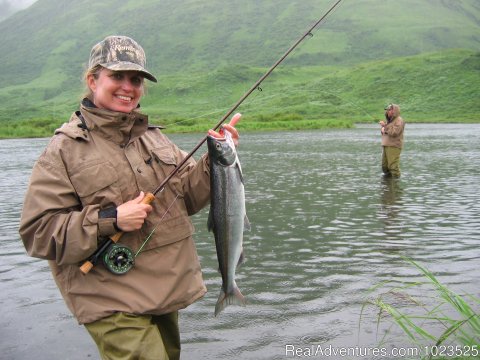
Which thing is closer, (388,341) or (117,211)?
(117,211)

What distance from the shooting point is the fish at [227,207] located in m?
3.62

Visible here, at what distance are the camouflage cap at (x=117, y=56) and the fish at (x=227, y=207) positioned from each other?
0.69 meters

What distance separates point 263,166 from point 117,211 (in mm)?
18339

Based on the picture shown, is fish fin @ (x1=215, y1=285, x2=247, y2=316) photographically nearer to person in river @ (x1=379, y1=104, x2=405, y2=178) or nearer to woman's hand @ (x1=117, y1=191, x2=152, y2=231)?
woman's hand @ (x1=117, y1=191, x2=152, y2=231)

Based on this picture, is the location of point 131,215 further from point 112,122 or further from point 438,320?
point 438,320

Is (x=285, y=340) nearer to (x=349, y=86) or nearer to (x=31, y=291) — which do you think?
(x=31, y=291)

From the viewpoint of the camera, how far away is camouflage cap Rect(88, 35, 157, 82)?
11.5 ft

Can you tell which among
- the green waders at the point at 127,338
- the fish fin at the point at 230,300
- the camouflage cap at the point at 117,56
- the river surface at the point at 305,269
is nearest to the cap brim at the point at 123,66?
the camouflage cap at the point at 117,56

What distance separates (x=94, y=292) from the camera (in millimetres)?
3314

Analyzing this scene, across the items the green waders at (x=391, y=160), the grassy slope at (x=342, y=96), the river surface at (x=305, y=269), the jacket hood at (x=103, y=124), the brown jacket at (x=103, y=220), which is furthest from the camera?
the grassy slope at (x=342, y=96)

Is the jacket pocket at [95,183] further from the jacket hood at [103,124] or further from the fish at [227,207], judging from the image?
the fish at [227,207]

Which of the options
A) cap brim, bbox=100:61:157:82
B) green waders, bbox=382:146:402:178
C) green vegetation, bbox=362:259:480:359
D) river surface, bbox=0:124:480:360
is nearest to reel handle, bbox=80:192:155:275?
cap brim, bbox=100:61:157:82

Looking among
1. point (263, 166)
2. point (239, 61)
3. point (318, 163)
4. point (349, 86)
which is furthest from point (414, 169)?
point (239, 61)

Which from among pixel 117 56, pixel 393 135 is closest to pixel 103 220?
pixel 117 56
